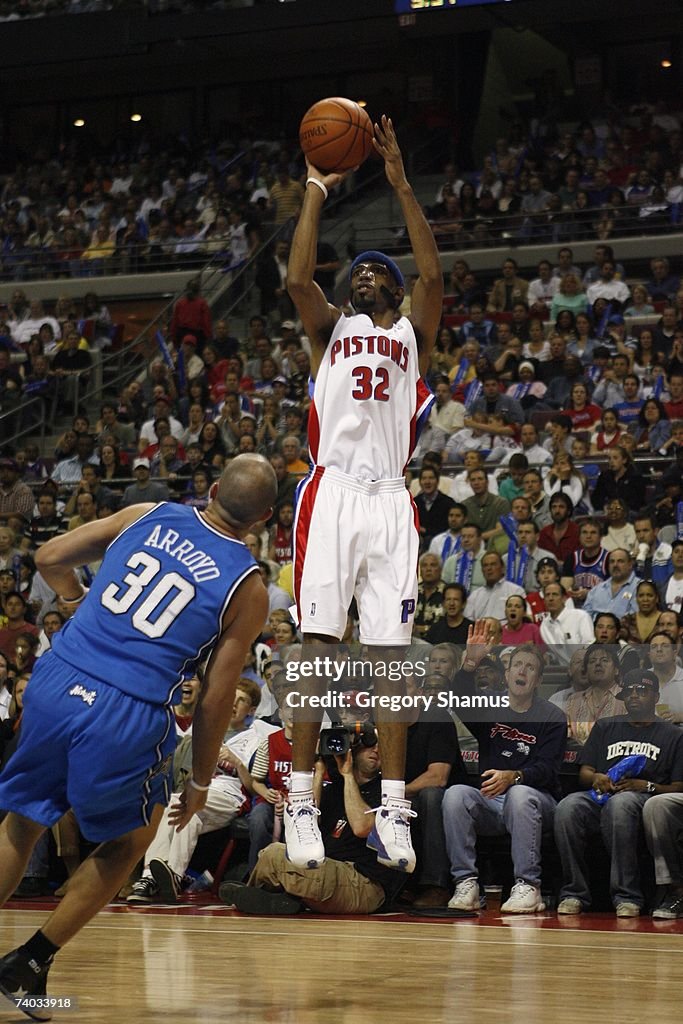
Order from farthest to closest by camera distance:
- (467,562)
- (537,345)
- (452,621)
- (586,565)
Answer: (537,345), (467,562), (586,565), (452,621)

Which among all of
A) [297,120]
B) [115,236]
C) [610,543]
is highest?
[297,120]

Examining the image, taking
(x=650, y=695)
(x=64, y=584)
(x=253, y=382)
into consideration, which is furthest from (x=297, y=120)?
(x=64, y=584)

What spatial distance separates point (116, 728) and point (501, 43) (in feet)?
66.4

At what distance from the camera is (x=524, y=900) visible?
853 centimetres

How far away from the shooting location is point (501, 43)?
2295 centimetres

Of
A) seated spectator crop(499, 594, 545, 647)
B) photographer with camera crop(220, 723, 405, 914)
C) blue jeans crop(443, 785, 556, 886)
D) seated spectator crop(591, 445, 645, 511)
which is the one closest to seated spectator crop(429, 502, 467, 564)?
seated spectator crop(591, 445, 645, 511)

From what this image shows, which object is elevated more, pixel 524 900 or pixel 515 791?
pixel 515 791

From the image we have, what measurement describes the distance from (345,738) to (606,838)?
1657 millimetres

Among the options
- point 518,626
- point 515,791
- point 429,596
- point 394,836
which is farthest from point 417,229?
point 429,596

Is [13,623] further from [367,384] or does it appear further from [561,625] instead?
[367,384]

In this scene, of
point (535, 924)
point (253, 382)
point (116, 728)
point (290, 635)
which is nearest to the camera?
point (116, 728)

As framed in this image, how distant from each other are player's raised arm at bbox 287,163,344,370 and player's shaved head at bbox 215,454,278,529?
1.51m

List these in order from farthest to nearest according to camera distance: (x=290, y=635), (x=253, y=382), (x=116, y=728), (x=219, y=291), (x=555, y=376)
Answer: (x=219, y=291), (x=253, y=382), (x=555, y=376), (x=290, y=635), (x=116, y=728)

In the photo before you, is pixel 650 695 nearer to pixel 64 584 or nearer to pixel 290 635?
pixel 290 635
